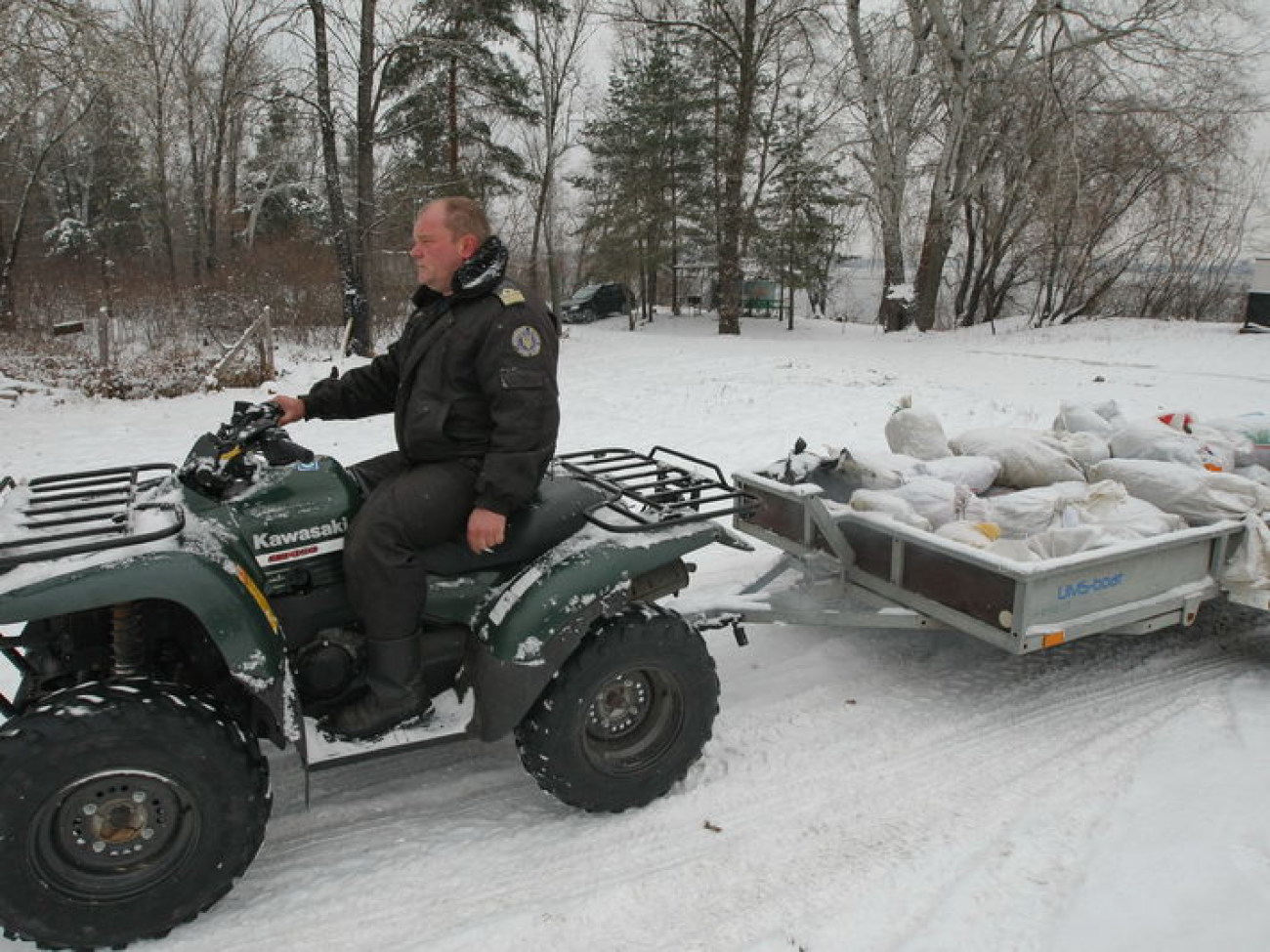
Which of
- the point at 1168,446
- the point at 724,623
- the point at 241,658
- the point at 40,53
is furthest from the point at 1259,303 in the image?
the point at 40,53

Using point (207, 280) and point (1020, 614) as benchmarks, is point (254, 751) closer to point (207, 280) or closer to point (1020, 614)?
point (1020, 614)

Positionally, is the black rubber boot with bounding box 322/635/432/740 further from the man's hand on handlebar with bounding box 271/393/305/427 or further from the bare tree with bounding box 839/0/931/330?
the bare tree with bounding box 839/0/931/330

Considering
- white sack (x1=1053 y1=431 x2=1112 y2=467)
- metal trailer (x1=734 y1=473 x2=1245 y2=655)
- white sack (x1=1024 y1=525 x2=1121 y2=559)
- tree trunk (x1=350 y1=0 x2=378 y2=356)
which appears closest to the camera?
metal trailer (x1=734 y1=473 x2=1245 y2=655)

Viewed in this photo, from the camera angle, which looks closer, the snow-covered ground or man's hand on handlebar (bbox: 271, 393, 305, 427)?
the snow-covered ground

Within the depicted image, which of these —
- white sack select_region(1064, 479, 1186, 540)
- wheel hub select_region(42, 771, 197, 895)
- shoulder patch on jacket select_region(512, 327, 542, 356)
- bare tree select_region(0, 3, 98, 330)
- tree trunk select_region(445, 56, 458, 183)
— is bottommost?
wheel hub select_region(42, 771, 197, 895)

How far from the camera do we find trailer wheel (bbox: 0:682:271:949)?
223 cm

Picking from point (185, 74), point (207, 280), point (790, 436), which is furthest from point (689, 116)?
point (790, 436)

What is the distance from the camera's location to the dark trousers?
2.66 metres

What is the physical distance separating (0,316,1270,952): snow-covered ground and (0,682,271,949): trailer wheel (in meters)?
0.20

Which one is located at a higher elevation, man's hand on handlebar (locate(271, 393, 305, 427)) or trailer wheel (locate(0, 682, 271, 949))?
man's hand on handlebar (locate(271, 393, 305, 427))

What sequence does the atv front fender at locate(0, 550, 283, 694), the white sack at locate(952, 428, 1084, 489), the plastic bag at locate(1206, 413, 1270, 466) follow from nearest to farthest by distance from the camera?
1. the atv front fender at locate(0, 550, 283, 694)
2. the white sack at locate(952, 428, 1084, 489)
3. the plastic bag at locate(1206, 413, 1270, 466)

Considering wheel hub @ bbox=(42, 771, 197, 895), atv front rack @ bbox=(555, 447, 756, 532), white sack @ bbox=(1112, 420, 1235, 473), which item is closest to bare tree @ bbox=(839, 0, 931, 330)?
white sack @ bbox=(1112, 420, 1235, 473)

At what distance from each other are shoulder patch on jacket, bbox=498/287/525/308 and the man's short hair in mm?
215

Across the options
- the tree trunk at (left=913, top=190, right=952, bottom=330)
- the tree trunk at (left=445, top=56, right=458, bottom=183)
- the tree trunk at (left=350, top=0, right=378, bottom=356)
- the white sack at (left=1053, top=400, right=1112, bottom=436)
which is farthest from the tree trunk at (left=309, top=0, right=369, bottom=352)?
the tree trunk at (left=913, top=190, right=952, bottom=330)
